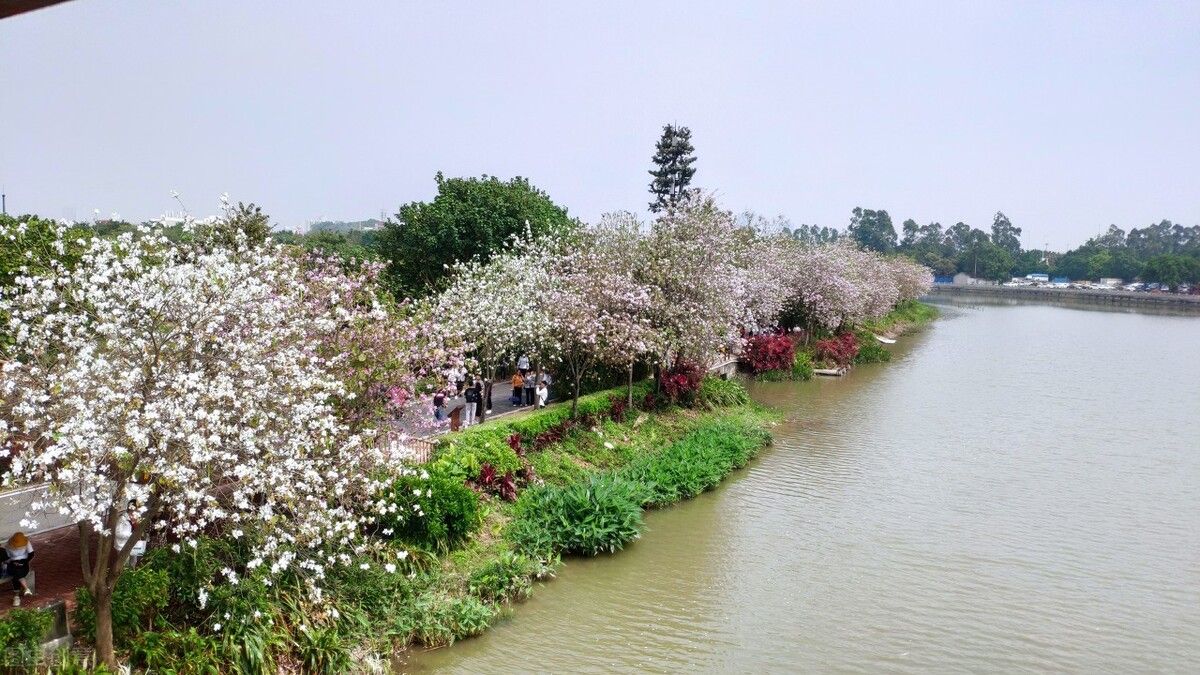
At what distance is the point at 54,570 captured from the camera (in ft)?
34.4

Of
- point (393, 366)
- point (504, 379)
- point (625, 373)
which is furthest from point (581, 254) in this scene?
point (393, 366)

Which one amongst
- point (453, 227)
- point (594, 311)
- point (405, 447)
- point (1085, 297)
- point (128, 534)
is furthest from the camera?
point (1085, 297)

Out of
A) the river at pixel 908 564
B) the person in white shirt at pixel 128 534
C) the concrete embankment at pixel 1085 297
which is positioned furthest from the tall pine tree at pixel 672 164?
the concrete embankment at pixel 1085 297

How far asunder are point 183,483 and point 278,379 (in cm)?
182

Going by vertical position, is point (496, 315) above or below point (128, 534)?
above

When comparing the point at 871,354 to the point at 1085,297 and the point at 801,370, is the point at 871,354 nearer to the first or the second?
the point at 801,370

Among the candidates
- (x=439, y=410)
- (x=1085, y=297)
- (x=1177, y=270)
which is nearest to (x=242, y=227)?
(x=439, y=410)

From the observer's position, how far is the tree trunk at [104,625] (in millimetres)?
8234

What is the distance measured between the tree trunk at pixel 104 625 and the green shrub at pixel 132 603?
1.24 ft

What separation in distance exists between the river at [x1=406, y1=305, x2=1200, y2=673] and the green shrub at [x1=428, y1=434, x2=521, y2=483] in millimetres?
2650

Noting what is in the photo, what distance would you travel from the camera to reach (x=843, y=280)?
40.2 metres

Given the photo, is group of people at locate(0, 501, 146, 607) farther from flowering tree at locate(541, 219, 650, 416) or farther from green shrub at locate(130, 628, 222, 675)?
flowering tree at locate(541, 219, 650, 416)

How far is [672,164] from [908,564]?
1687 inches

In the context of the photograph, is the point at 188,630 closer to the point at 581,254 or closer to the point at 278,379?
the point at 278,379
